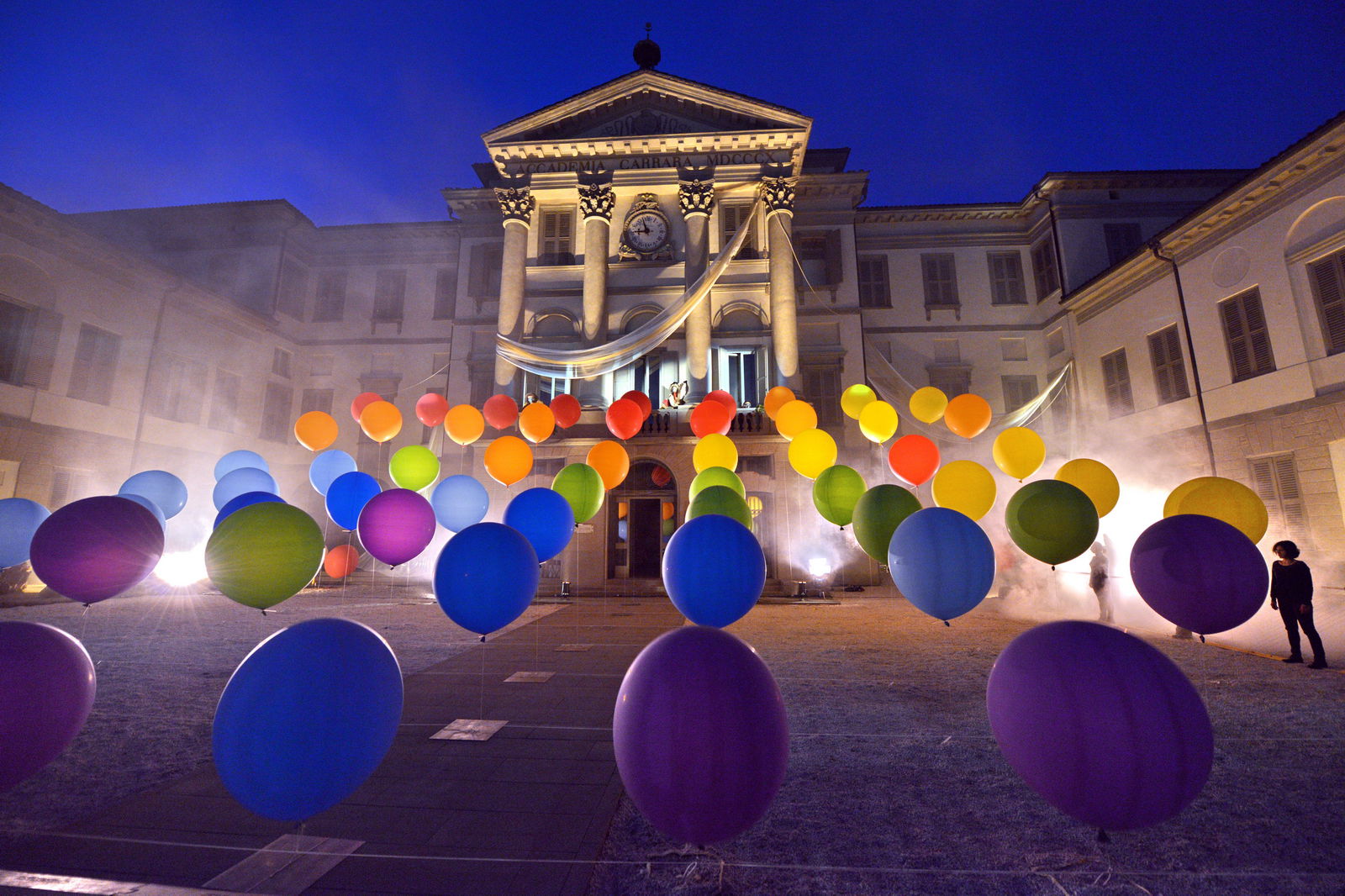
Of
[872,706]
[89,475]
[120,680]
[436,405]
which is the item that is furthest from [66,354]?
[872,706]

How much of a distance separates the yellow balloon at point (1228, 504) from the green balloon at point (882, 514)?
2.48m

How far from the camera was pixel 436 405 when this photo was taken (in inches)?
430

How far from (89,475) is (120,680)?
12796mm

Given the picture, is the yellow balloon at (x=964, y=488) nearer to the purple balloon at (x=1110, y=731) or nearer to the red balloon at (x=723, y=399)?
the purple balloon at (x=1110, y=731)

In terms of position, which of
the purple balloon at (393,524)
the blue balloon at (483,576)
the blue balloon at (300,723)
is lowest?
the blue balloon at (300,723)

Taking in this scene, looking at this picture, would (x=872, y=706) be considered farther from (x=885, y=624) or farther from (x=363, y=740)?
(x=885, y=624)

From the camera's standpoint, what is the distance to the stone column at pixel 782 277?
16.8m

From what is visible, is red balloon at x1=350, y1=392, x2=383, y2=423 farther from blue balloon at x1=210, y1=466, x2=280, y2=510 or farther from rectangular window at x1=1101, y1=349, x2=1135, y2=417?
rectangular window at x1=1101, y1=349, x2=1135, y2=417

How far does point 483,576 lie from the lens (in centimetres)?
493

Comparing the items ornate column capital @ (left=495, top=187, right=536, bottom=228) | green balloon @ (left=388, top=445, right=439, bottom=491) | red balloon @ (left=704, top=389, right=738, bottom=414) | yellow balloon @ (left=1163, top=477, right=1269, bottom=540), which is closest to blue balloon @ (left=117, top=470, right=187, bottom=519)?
green balloon @ (left=388, top=445, right=439, bottom=491)

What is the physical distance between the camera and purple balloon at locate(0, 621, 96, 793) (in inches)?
114

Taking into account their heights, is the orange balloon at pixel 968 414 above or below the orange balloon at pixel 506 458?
above

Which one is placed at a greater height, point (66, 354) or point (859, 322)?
point (859, 322)

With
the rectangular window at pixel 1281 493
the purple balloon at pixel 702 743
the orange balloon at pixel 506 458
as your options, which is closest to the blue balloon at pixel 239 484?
the orange balloon at pixel 506 458
